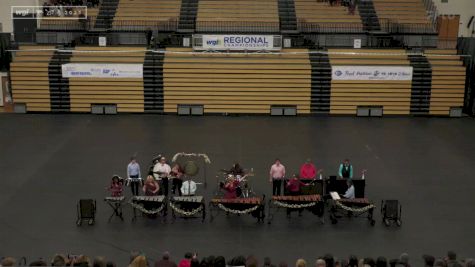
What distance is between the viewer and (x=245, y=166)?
66.5 ft

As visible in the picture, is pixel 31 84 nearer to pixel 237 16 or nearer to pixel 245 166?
pixel 237 16

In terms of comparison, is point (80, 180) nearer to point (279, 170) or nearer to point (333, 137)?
point (279, 170)

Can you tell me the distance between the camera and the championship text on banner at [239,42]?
29.0 m

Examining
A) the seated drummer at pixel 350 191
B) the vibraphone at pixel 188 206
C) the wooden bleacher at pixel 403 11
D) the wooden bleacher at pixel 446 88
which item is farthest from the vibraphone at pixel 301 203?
the wooden bleacher at pixel 403 11

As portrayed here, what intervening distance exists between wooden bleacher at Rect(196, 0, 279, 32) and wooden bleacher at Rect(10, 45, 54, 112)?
312 inches

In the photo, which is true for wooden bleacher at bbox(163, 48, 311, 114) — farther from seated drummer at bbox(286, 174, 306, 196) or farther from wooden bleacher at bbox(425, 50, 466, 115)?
seated drummer at bbox(286, 174, 306, 196)

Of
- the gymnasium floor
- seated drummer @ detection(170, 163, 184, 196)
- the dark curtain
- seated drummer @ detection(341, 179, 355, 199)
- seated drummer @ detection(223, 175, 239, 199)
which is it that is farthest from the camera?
the dark curtain

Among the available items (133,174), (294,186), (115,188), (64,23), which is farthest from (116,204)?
(64,23)

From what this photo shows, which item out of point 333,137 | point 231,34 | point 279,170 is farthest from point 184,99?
point 279,170

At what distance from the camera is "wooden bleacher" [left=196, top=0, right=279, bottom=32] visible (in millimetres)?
30250

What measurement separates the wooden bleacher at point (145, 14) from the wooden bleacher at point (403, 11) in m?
10.7

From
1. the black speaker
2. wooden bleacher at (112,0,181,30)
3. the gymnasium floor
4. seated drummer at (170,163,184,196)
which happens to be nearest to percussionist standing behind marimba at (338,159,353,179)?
the gymnasium floor

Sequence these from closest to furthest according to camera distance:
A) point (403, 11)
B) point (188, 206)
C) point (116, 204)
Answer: point (188, 206)
point (116, 204)
point (403, 11)

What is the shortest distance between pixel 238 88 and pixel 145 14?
676 cm
